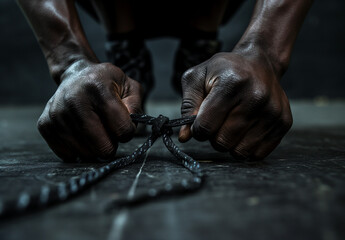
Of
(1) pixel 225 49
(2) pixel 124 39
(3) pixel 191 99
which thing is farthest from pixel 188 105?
(1) pixel 225 49

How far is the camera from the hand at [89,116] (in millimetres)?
615

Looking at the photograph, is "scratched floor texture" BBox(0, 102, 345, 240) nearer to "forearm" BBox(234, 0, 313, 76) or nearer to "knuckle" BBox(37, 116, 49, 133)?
"knuckle" BBox(37, 116, 49, 133)

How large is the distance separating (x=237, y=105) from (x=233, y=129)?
5 cm

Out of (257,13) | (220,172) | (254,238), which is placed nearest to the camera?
(254,238)

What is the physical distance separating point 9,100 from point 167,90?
245 centimetres

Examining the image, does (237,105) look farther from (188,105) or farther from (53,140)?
(53,140)

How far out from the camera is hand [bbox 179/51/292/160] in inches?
23.8

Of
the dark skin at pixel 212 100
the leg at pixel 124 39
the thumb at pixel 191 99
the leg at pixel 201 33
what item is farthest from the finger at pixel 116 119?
the leg at pixel 201 33

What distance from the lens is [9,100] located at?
4738 mm

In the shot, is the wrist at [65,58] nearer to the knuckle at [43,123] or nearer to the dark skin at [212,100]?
the dark skin at [212,100]

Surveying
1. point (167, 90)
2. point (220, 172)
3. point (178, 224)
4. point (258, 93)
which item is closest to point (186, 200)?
point (178, 224)

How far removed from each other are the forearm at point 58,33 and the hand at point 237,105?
11.6 inches

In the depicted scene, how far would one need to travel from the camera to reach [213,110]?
60cm

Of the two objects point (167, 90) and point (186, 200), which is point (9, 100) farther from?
point (186, 200)
